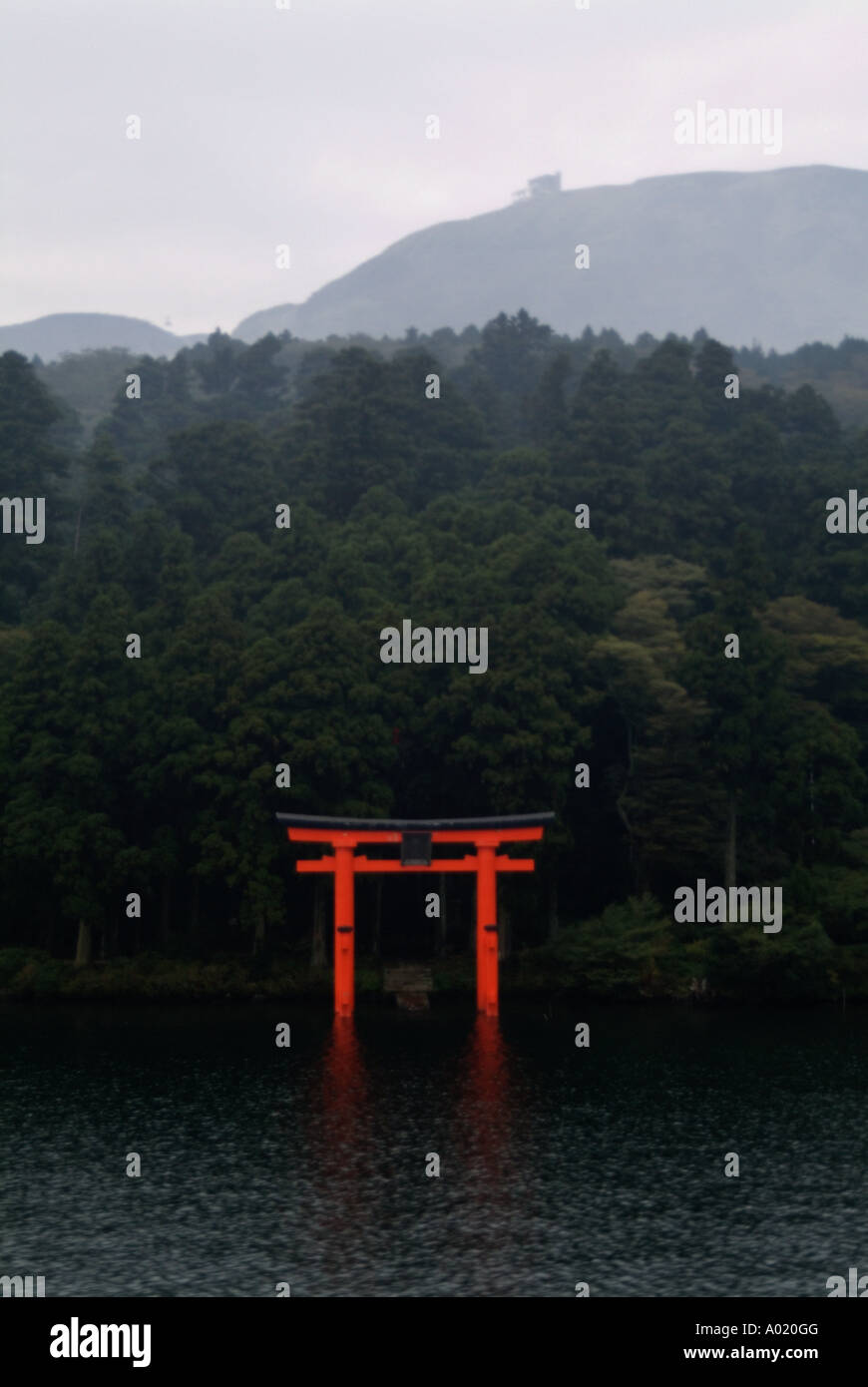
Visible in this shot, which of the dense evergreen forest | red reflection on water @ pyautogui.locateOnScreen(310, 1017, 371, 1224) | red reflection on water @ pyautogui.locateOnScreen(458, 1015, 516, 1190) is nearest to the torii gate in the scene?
the dense evergreen forest

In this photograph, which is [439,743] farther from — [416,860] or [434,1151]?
[434,1151]

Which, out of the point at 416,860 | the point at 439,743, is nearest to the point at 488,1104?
the point at 416,860

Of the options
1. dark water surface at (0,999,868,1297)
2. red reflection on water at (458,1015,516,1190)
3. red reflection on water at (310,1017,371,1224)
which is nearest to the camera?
dark water surface at (0,999,868,1297)

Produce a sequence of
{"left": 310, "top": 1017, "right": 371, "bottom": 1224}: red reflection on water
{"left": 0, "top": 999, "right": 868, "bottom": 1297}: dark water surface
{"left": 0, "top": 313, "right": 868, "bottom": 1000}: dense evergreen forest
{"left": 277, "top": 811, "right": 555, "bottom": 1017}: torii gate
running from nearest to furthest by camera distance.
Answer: {"left": 0, "top": 999, "right": 868, "bottom": 1297}: dark water surface → {"left": 310, "top": 1017, "right": 371, "bottom": 1224}: red reflection on water → {"left": 277, "top": 811, "right": 555, "bottom": 1017}: torii gate → {"left": 0, "top": 313, "right": 868, "bottom": 1000}: dense evergreen forest

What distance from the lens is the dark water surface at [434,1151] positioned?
68.8 ft

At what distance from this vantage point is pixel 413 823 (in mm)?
40969

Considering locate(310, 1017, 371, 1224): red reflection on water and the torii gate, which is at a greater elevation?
the torii gate

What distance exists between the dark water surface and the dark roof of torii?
4971 millimetres

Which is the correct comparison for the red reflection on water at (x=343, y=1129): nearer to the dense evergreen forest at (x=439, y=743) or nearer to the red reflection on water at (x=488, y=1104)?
the red reflection on water at (x=488, y=1104)

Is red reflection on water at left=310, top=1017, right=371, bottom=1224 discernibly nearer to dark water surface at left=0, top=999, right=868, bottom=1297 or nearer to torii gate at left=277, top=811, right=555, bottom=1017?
dark water surface at left=0, top=999, right=868, bottom=1297

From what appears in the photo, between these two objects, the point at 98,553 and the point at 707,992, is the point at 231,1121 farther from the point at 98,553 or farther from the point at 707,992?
the point at 98,553

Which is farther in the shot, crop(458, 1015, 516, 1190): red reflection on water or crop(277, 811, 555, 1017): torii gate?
crop(277, 811, 555, 1017): torii gate

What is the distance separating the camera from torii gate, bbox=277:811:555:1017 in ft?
134

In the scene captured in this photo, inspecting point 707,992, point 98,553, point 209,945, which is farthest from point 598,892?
point 98,553
